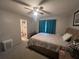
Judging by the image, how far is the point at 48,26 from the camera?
17.9 feet

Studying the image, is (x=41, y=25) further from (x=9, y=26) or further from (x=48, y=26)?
(x=9, y=26)

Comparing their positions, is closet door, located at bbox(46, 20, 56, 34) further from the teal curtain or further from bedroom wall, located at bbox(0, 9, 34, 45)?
bedroom wall, located at bbox(0, 9, 34, 45)

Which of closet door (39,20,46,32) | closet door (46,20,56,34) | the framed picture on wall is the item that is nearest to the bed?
the framed picture on wall

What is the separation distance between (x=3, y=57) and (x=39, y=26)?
3.89m

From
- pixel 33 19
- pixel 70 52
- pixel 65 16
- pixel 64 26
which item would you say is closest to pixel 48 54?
pixel 70 52

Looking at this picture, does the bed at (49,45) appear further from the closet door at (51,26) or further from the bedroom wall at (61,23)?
the closet door at (51,26)

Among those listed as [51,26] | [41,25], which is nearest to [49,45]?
[51,26]

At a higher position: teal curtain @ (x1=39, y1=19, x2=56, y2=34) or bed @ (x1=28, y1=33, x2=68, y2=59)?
teal curtain @ (x1=39, y1=19, x2=56, y2=34)

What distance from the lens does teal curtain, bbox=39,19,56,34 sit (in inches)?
201

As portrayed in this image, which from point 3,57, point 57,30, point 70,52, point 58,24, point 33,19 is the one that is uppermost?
point 33,19

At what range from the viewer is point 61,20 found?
463 centimetres

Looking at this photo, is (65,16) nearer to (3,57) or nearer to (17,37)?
(17,37)

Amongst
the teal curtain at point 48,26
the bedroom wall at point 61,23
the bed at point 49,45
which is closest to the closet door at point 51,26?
the teal curtain at point 48,26

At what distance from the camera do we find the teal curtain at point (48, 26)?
510 cm
